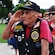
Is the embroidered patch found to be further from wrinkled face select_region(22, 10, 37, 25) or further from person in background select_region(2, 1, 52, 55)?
wrinkled face select_region(22, 10, 37, 25)

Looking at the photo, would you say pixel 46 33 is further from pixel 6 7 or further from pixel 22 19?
pixel 6 7

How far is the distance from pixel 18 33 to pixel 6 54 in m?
8.38

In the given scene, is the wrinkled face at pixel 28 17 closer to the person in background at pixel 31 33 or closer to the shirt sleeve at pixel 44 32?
the person in background at pixel 31 33

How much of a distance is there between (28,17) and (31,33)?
0.21 meters

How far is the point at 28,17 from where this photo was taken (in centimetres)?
388

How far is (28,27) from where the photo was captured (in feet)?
12.9

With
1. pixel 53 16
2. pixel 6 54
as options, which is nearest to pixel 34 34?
pixel 53 16

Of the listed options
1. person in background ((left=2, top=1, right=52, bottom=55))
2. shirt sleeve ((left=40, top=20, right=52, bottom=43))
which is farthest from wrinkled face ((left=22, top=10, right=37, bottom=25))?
shirt sleeve ((left=40, top=20, right=52, bottom=43))

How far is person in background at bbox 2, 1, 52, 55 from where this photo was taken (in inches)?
150

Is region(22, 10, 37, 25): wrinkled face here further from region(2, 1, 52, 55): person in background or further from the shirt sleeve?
the shirt sleeve

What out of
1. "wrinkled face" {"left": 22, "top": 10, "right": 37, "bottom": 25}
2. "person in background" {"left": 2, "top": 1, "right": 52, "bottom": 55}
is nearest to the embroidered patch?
"person in background" {"left": 2, "top": 1, "right": 52, "bottom": 55}

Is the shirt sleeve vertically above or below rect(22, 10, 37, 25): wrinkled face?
below

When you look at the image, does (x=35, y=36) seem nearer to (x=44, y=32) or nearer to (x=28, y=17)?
(x=44, y=32)

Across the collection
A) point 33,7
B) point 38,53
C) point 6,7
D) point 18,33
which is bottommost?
point 6,7
